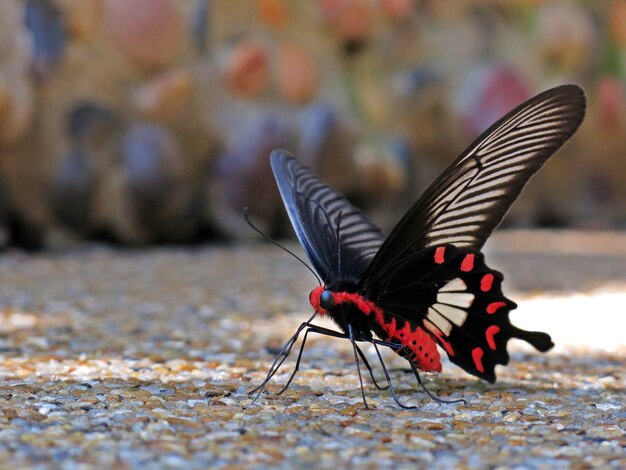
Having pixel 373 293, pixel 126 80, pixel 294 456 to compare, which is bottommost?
pixel 294 456

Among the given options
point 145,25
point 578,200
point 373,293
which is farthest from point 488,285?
point 578,200

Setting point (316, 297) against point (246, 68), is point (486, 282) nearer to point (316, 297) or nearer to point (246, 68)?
point (316, 297)

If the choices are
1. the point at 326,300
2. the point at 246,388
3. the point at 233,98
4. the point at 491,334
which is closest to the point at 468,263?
the point at 491,334

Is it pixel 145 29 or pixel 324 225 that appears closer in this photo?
pixel 324 225

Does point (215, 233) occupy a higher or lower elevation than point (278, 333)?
higher

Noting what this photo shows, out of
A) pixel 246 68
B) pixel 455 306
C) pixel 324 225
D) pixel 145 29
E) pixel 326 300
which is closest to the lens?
pixel 326 300

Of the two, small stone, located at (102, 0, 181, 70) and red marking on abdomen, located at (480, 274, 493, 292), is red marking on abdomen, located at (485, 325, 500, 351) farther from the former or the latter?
small stone, located at (102, 0, 181, 70)

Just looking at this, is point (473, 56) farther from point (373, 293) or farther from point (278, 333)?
point (373, 293)
